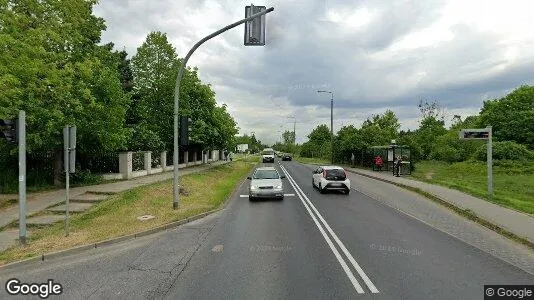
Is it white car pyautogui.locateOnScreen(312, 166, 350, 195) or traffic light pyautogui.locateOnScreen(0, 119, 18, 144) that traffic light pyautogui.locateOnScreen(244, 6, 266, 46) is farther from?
white car pyautogui.locateOnScreen(312, 166, 350, 195)

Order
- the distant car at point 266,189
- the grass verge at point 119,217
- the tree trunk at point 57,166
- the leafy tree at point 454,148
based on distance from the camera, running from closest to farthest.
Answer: the grass verge at point 119,217
the distant car at point 266,189
the tree trunk at point 57,166
the leafy tree at point 454,148

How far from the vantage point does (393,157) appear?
3172cm

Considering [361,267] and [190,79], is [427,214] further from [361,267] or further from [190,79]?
[190,79]

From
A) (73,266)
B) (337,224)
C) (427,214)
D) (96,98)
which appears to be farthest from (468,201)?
(96,98)

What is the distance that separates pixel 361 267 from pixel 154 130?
29166 millimetres

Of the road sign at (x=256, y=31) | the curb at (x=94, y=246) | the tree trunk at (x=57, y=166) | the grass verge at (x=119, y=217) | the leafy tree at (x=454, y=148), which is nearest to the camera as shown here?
the curb at (x=94, y=246)

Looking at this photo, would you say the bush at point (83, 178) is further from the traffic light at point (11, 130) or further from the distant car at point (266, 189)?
the traffic light at point (11, 130)

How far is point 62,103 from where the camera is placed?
19.0 metres

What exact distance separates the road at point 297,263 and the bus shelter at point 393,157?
1948cm

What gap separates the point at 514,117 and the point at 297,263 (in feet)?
147

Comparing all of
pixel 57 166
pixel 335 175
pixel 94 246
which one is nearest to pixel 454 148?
pixel 335 175

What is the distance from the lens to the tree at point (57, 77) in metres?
15.8

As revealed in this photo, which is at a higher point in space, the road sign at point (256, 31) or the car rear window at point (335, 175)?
the road sign at point (256, 31)

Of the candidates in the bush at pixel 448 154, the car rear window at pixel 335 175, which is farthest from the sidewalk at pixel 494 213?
the bush at pixel 448 154
